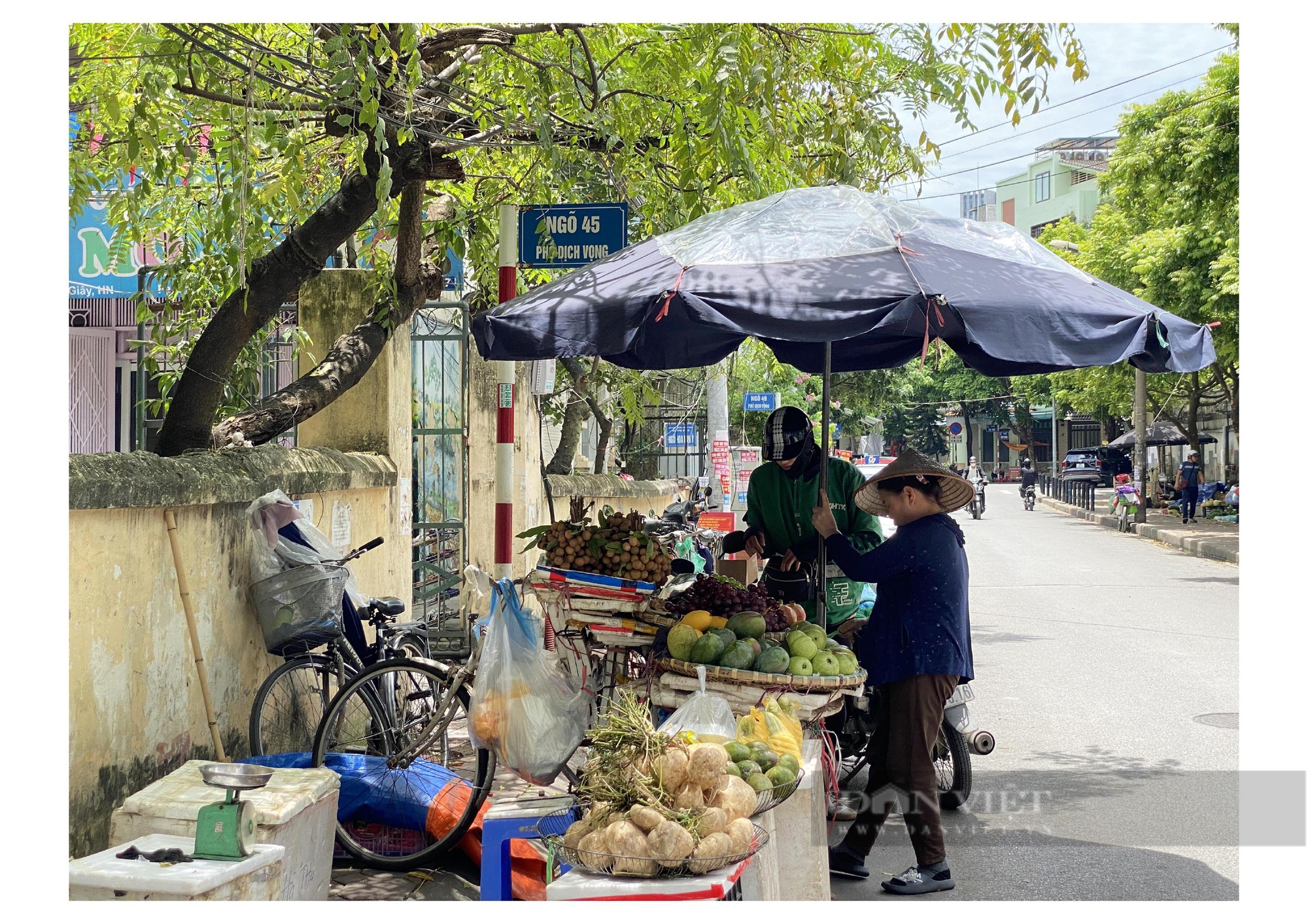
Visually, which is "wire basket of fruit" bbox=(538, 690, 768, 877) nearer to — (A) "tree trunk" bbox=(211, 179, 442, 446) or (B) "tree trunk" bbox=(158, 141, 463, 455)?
(B) "tree trunk" bbox=(158, 141, 463, 455)

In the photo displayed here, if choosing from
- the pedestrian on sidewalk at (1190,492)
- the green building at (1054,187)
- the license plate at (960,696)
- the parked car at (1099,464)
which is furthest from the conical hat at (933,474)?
the green building at (1054,187)

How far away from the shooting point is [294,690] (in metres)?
6.47

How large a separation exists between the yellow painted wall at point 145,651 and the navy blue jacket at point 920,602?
3.00 m

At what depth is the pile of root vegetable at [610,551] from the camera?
5.34m

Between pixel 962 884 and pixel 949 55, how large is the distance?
466cm

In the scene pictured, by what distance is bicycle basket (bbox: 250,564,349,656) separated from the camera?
18.7ft

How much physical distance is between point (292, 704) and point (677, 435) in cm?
1906

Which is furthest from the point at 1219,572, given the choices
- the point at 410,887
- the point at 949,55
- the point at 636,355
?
the point at 410,887

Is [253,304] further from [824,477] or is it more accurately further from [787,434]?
[824,477]

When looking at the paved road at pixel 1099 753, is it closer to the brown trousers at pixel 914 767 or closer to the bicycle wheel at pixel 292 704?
the brown trousers at pixel 914 767

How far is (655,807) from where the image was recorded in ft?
11.2

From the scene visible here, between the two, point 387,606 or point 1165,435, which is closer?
point 387,606

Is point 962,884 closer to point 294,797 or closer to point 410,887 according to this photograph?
point 410,887

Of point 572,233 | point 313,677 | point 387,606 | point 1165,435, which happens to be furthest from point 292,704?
point 1165,435
